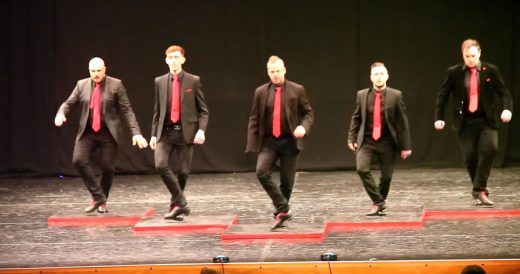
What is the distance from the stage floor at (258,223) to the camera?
6734mm

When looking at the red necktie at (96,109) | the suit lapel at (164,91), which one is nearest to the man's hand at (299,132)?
the suit lapel at (164,91)

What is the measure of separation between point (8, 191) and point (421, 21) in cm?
511

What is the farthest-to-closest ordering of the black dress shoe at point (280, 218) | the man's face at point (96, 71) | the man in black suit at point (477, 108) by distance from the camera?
the man's face at point (96, 71) → the man in black suit at point (477, 108) → the black dress shoe at point (280, 218)

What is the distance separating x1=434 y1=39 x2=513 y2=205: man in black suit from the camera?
26.7 ft

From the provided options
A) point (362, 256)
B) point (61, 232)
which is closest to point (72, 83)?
point (61, 232)

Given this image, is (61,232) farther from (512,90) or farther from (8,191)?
(512,90)

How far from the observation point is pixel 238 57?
11266 mm

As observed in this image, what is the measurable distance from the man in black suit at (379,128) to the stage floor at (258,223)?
1.51 ft

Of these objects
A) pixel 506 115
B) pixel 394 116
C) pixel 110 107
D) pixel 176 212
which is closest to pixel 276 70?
pixel 394 116

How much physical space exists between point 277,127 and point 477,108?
1.86 m

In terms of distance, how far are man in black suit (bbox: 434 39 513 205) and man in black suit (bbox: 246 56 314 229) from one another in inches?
57.6

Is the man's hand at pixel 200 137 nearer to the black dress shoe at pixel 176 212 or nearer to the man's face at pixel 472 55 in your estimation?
the black dress shoe at pixel 176 212

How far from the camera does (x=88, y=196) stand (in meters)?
9.80

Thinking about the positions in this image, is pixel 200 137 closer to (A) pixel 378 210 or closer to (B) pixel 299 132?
(B) pixel 299 132
